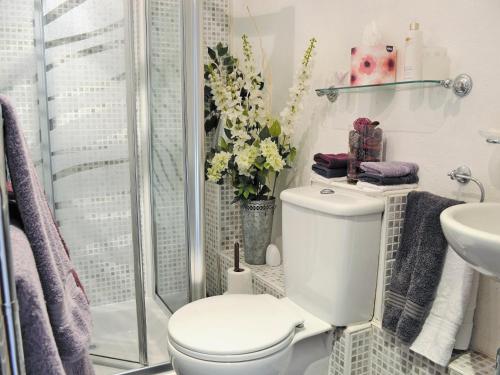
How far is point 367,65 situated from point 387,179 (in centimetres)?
43

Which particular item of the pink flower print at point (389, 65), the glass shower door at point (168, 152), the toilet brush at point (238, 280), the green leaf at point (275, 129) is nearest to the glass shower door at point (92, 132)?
the glass shower door at point (168, 152)

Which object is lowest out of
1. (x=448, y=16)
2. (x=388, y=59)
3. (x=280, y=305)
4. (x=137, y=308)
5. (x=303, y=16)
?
(x=137, y=308)

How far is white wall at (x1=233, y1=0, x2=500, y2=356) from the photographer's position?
132cm

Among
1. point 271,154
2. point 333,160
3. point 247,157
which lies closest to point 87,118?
point 247,157

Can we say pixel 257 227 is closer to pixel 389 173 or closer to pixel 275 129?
pixel 275 129

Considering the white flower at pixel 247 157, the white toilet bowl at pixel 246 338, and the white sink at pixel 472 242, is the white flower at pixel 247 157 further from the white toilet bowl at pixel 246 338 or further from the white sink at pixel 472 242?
the white sink at pixel 472 242

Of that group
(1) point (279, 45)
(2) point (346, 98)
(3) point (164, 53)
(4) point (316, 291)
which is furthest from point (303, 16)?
(4) point (316, 291)

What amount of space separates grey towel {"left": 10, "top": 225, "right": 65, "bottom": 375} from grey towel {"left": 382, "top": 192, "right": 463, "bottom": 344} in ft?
3.61

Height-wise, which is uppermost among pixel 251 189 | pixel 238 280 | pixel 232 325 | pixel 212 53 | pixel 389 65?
pixel 212 53

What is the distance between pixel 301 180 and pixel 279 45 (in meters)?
0.72

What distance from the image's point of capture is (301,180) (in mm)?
2193

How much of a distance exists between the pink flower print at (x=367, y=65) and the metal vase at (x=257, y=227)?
831 millimetres

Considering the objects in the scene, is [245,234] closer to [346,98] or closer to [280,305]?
[280,305]

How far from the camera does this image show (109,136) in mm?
1896
